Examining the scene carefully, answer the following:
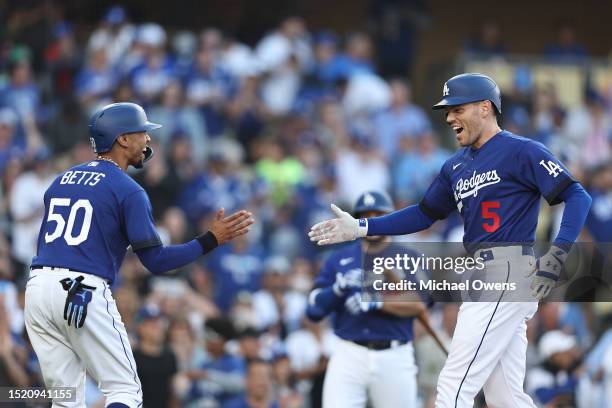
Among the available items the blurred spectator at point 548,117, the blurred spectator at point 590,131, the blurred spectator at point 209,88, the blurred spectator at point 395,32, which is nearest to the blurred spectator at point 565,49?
the blurred spectator at point 548,117

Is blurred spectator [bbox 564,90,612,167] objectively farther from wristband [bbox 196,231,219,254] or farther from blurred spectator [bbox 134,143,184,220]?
wristband [bbox 196,231,219,254]

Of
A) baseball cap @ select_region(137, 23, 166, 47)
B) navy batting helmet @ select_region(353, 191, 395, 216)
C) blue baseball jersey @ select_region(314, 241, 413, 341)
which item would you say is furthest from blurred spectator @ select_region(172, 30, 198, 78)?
blue baseball jersey @ select_region(314, 241, 413, 341)

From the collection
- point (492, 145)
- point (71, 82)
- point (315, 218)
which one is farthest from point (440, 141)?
point (492, 145)

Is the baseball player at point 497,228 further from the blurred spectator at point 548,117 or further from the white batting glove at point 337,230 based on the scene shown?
the blurred spectator at point 548,117

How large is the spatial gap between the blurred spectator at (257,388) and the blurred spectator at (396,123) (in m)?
5.81

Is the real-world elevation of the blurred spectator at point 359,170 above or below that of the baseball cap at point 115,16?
below

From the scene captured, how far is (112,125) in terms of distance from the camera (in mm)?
7387

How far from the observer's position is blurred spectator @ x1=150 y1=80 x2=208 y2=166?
15.4 m

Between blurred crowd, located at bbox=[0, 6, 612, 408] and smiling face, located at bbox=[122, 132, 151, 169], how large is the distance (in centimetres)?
351

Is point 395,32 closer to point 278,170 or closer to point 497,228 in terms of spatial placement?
point 278,170

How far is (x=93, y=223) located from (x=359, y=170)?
878 centimetres

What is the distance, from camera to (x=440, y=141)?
691 inches

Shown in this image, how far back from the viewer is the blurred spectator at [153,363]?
11.1 metres

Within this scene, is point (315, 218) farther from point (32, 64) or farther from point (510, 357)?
point (510, 357)
